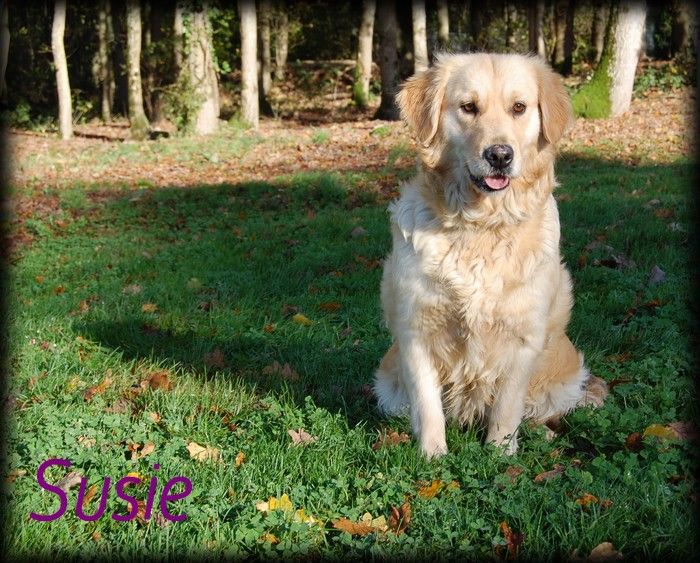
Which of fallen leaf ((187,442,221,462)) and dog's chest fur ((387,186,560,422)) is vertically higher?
dog's chest fur ((387,186,560,422))

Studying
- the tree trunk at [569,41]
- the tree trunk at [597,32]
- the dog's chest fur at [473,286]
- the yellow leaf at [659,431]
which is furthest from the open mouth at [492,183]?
the tree trunk at [597,32]

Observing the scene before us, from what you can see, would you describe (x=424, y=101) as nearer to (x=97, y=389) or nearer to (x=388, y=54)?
(x=97, y=389)

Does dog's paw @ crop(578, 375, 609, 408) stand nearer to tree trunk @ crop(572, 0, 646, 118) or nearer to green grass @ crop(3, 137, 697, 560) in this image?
green grass @ crop(3, 137, 697, 560)

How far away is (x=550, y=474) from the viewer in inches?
121

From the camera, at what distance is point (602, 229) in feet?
22.1

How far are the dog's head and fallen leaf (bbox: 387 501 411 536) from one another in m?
1.44

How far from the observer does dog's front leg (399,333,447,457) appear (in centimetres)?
337

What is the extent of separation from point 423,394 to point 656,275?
115 inches

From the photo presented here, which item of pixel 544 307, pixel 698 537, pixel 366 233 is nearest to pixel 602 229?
pixel 366 233

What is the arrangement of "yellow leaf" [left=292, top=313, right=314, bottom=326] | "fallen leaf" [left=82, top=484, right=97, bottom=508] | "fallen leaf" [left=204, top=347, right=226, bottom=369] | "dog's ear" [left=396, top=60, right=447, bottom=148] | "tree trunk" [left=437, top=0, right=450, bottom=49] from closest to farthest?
"fallen leaf" [left=82, top=484, right=97, bottom=508]
"dog's ear" [left=396, top=60, right=447, bottom=148]
"fallen leaf" [left=204, top=347, right=226, bottom=369]
"yellow leaf" [left=292, top=313, right=314, bottom=326]
"tree trunk" [left=437, top=0, right=450, bottom=49]

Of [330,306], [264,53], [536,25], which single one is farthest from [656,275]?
[264,53]

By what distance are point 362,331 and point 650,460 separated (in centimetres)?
229

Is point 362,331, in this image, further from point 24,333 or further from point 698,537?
point 698,537

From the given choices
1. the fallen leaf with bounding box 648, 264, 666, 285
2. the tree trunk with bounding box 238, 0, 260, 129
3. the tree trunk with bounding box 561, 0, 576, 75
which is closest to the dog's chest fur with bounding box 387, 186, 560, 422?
the fallen leaf with bounding box 648, 264, 666, 285
